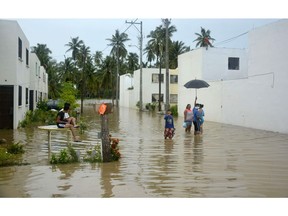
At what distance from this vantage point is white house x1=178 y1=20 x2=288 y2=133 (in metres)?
18.6

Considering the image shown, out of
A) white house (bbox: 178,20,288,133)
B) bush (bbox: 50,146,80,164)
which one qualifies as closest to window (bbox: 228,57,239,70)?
white house (bbox: 178,20,288,133)

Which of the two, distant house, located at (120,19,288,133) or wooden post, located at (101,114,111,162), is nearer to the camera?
wooden post, located at (101,114,111,162)

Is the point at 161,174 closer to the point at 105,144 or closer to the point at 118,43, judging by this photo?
the point at 105,144

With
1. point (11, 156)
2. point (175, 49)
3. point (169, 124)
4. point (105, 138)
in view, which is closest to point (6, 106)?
point (169, 124)

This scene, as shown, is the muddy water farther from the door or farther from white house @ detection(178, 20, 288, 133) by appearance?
white house @ detection(178, 20, 288, 133)

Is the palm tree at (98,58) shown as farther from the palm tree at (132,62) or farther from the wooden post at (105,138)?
the wooden post at (105,138)

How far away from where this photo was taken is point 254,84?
2127cm

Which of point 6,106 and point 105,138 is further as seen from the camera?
point 6,106

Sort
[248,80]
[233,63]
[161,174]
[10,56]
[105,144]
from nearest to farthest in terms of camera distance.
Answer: [161,174] → [105,144] → [10,56] → [248,80] → [233,63]

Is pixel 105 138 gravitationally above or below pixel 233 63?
below

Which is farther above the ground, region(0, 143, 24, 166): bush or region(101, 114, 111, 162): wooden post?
region(101, 114, 111, 162): wooden post

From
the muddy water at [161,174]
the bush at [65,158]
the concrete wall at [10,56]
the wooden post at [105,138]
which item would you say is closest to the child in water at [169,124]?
the muddy water at [161,174]

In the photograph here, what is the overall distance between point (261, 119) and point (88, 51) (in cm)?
4382

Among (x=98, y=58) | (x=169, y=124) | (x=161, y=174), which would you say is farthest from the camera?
(x=98, y=58)
